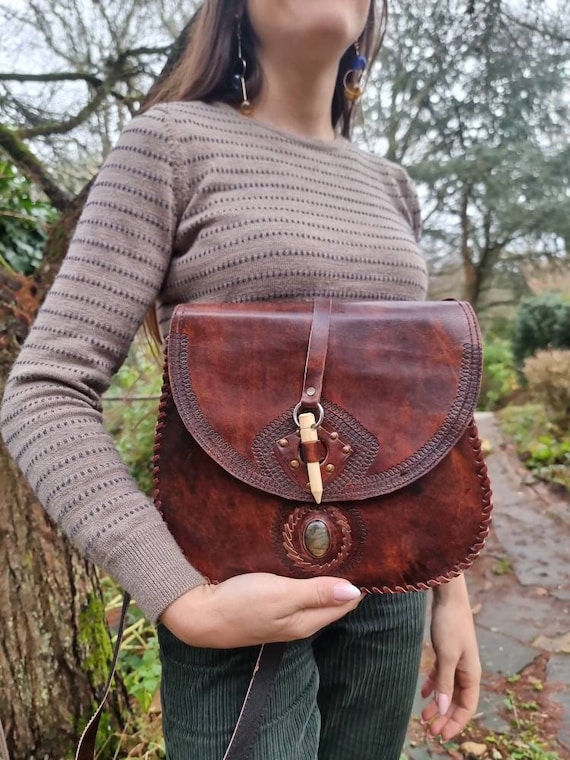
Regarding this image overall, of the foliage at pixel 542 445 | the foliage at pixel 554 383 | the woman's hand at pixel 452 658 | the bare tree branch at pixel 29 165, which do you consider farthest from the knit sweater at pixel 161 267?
the foliage at pixel 554 383

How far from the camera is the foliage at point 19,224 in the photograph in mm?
1652

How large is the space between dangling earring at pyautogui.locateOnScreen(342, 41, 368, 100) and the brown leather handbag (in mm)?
705

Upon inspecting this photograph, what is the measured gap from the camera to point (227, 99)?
1.01 metres

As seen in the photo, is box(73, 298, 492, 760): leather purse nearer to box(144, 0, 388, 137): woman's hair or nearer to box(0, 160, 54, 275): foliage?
box(144, 0, 388, 137): woman's hair

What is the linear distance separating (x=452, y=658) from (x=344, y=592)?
0.40m

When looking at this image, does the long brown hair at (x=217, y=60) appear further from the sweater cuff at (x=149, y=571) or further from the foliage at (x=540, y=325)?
the foliage at (x=540, y=325)

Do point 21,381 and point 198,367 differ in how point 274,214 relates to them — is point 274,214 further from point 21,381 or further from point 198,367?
point 21,381

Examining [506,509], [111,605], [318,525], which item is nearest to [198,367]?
[318,525]

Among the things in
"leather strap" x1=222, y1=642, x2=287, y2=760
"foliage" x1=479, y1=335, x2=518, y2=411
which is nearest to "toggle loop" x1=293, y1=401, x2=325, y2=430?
"leather strap" x1=222, y1=642, x2=287, y2=760

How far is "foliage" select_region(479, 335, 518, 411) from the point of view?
7.60 meters

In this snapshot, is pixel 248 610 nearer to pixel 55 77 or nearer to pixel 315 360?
pixel 315 360

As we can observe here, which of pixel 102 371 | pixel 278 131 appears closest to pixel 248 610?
pixel 102 371

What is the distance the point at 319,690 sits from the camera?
93 centimetres

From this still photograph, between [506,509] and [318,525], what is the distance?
3.43 metres
